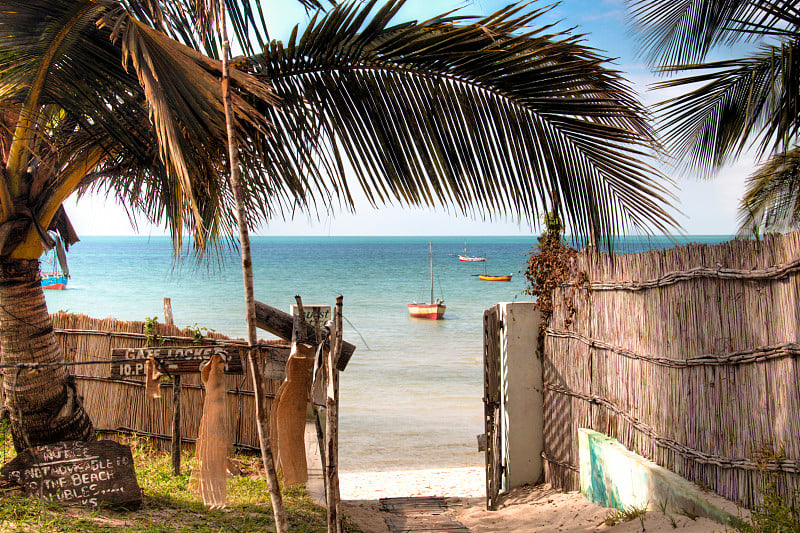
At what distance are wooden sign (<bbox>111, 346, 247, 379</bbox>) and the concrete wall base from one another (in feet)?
8.82

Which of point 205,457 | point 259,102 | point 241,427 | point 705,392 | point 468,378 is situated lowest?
point 468,378

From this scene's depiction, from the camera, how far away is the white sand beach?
362cm

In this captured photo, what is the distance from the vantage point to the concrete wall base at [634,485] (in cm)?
321

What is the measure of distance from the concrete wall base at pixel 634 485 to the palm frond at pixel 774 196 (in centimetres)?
544

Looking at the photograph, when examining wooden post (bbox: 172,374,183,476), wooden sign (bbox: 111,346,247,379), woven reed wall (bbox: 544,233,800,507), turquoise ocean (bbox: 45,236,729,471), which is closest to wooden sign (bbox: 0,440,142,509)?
wooden sign (bbox: 111,346,247,379)

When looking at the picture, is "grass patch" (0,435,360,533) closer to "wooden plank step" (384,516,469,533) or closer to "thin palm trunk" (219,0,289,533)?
"wooden plank step" (384,516,469,533)

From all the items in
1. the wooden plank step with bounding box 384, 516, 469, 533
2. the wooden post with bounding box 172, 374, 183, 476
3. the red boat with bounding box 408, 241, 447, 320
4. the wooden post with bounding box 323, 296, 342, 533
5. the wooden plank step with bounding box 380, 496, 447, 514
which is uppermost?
the wooden post with bounding box 323, 296, 342, 533

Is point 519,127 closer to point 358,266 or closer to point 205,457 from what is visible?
point 205,457

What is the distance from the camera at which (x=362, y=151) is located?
2.90 meters

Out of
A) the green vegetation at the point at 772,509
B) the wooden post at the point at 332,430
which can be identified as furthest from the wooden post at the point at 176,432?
the green vegetation at the point at 772,509

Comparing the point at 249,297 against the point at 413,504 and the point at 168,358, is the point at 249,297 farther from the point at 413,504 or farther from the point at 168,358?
the point at 413,504

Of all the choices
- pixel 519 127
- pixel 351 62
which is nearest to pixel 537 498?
pixel 519 127

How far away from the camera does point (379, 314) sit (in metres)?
33.1

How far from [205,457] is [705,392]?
9.16ft
